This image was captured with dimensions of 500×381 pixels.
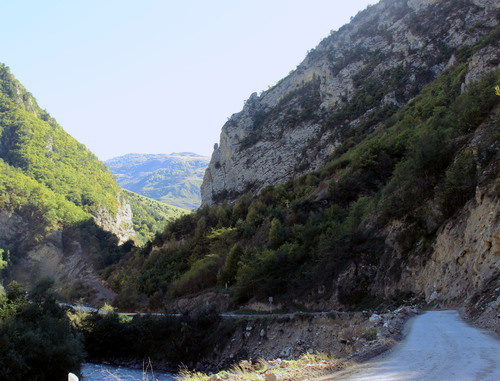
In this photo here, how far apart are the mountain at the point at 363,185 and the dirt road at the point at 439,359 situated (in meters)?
1.32

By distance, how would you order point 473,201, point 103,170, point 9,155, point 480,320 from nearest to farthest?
point 480,320
point 473,201
point 9,155
point 103,170

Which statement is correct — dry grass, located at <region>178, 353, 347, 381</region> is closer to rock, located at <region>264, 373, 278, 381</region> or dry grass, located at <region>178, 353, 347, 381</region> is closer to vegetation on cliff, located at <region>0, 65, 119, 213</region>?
rock, located at <region>264, 373, 278, 381</region>

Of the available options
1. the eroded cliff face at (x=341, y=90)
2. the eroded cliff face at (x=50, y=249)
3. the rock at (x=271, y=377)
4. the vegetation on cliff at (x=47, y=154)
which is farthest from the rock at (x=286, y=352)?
the vegetation on cliff at (x=47, y=154)

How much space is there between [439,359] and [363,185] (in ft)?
79.4

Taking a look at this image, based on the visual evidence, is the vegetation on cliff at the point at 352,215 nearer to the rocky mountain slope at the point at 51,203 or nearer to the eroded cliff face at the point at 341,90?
the eroded cliff face at the point at 341,90

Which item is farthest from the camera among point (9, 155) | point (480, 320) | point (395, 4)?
point (9, 155)

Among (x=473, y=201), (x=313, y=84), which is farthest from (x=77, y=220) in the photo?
(x=473, y=201)

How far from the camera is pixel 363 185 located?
28828 millimetres

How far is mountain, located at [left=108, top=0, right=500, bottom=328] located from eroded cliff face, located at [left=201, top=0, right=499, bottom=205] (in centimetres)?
24

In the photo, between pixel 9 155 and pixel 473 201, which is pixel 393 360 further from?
pixel 9 155

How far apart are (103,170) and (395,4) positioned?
89123mm

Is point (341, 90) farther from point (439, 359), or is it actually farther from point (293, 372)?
point (293, 372)

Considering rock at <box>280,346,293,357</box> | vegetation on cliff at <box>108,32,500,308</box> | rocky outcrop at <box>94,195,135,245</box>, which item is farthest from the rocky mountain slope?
rock at <box>280,346,293,357</box>

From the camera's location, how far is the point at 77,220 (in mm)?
77438
